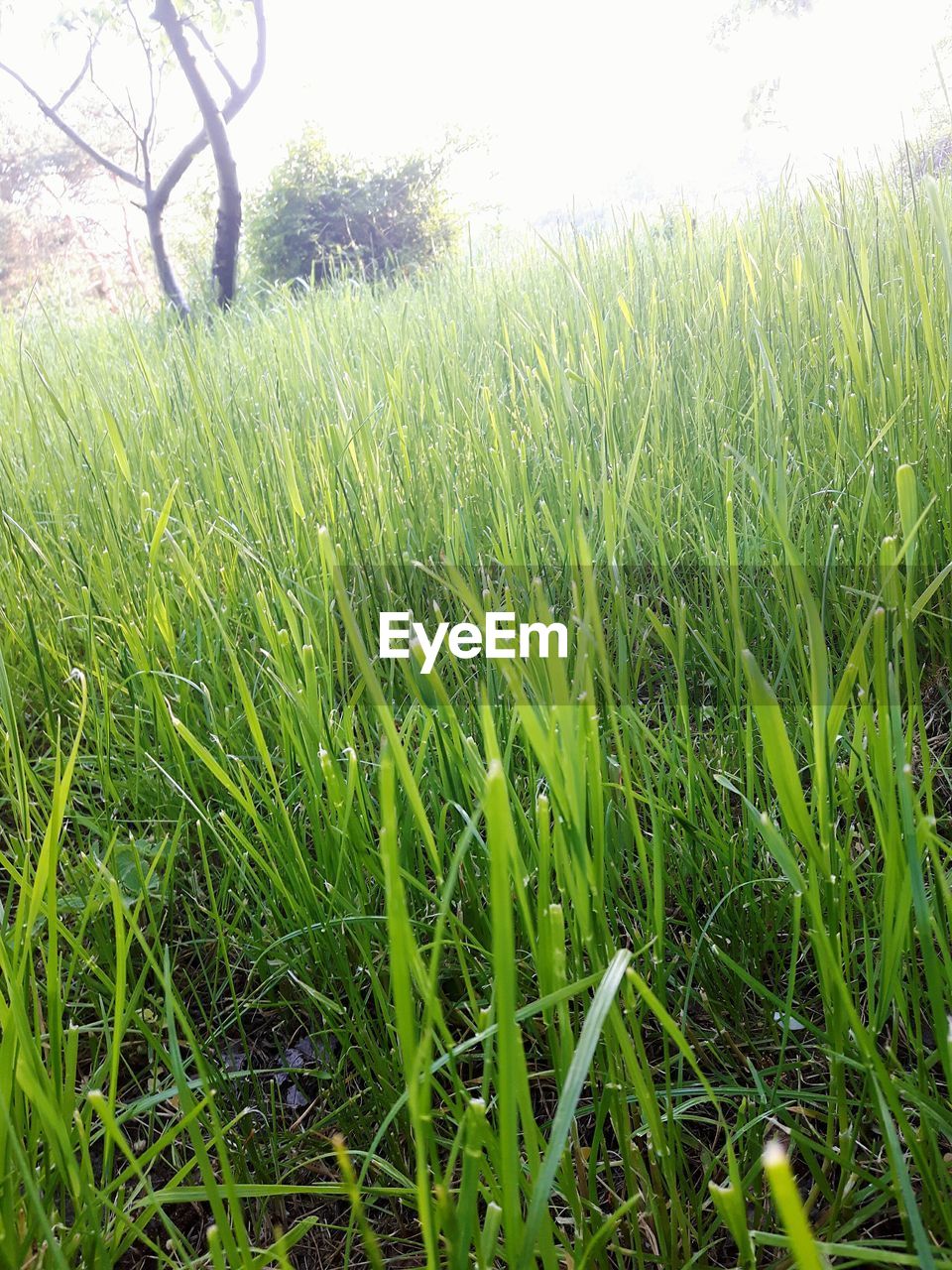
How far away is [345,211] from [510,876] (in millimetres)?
8907

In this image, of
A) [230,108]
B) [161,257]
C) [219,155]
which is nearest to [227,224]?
[219,155]

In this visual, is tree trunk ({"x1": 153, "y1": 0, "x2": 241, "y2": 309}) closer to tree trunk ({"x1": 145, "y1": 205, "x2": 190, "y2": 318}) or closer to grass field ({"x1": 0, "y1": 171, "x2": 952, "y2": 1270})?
tree trunk ({"x1": 145, "y1": 205, "x2": 190, "y2": 318})

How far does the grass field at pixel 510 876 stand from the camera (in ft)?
1.34

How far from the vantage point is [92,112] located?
15.4m

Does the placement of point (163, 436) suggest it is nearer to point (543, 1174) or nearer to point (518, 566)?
point (518, 566)

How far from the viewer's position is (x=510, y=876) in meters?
0.44

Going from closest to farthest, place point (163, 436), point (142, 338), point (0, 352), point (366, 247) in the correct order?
point (163, 436)
point (0, 352)
point (142, 338)
point (366, 247)

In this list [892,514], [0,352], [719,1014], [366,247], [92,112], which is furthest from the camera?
[92,112]

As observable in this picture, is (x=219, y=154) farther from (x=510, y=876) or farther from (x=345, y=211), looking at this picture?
(x=510, y=876)

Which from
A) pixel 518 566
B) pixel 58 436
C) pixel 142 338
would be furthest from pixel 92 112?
pixel 518 566

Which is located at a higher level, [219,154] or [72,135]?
[72,135]

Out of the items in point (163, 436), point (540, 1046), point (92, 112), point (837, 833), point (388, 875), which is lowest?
point (540, 1046)

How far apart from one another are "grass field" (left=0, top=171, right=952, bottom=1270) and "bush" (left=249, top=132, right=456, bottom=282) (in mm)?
7669

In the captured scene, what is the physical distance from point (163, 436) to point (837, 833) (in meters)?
1.67
